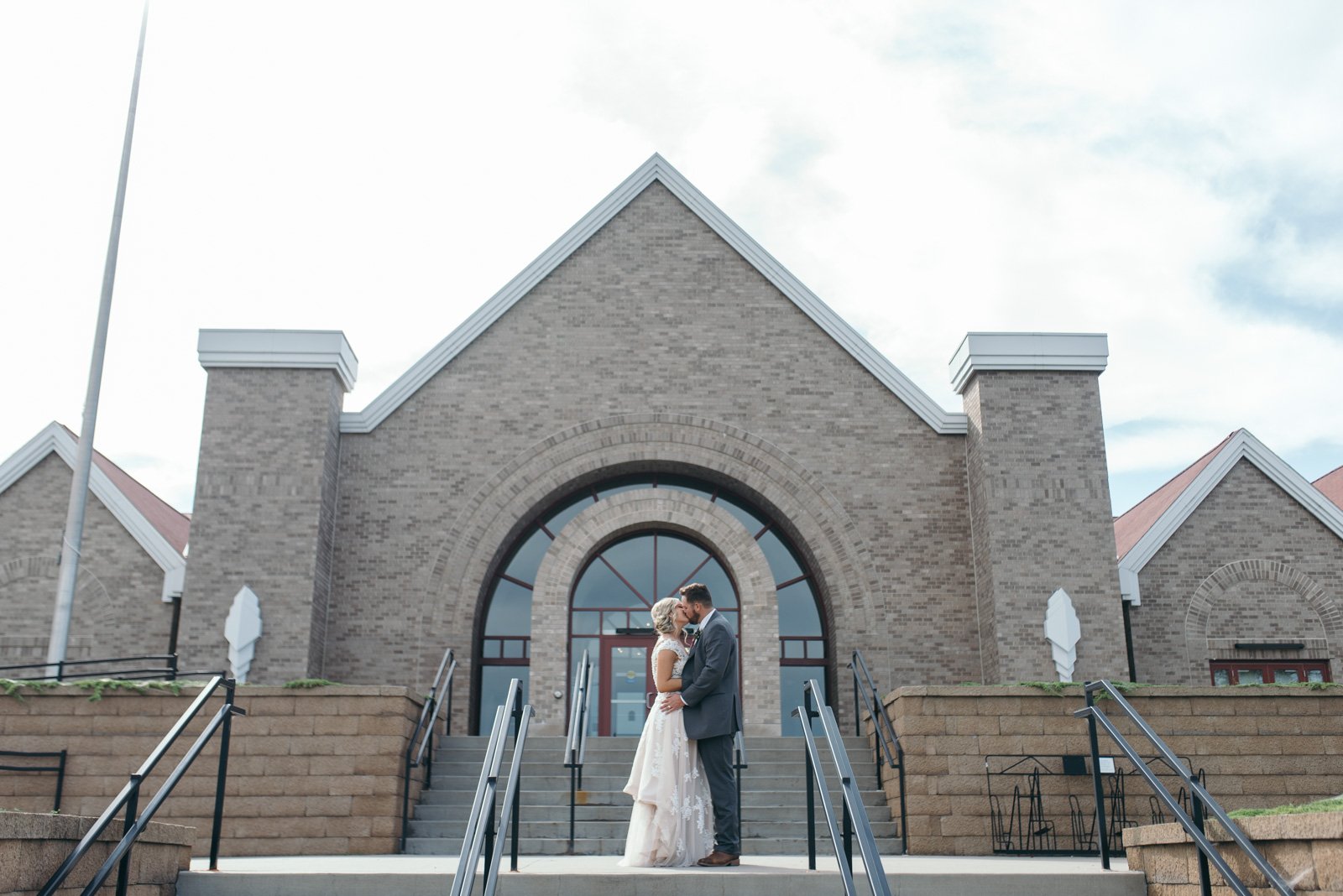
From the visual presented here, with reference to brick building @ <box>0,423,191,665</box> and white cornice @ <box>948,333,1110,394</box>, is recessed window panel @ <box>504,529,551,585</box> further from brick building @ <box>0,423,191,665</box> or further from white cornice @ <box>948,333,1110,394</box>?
white cornice @ <box>948,333,1110,394</box>

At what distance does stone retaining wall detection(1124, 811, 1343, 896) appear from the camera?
510 cm

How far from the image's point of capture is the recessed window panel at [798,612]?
16062mm

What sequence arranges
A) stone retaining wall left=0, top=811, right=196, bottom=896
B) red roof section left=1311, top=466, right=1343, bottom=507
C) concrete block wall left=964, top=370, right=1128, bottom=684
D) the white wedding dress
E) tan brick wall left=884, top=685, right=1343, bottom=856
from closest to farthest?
stone retaining wall left=0, top=811, right=196, bottom=896 → the white wedding dress → tan brick wall left=884, top=685, right=1343, bottom=856 → concrete block wall left=964, top=370, right=1128, bottom=684 → red roof section left=1311, top=466, right=1343, bottom=507

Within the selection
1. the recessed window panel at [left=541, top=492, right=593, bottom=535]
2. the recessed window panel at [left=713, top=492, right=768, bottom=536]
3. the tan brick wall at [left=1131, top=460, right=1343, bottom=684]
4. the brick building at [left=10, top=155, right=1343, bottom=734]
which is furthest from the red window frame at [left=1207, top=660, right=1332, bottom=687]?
the recessed window panel at [left=541, top=492, right=593, bottom=535]

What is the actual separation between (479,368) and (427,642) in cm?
395

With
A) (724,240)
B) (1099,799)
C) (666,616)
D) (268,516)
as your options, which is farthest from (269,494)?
(1099,799)

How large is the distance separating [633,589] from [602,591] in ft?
1.48

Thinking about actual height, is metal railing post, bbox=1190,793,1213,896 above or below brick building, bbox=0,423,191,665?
below

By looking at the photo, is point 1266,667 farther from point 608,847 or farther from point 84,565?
point 84,565

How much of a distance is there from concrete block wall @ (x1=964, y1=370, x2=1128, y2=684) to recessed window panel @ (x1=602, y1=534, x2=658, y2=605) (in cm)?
453

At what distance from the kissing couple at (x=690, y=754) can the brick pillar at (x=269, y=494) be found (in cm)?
839

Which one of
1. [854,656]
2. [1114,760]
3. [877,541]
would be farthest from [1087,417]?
[1114,760]

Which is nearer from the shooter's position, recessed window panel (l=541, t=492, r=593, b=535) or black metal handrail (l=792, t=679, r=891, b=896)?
black metal handrail (l=792, t=679, r=891, b=896)

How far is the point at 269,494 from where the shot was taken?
14.9 meters
